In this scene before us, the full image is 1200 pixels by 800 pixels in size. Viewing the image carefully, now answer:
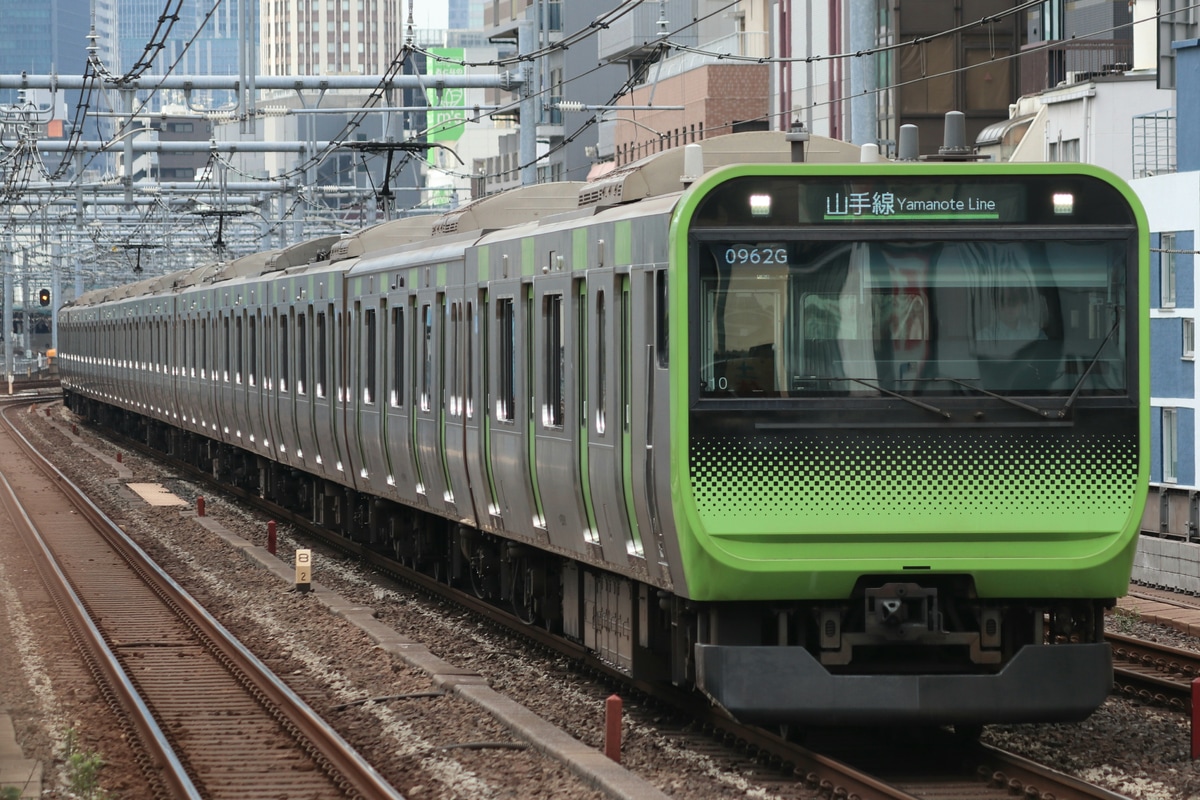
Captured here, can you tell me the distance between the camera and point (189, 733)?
37.6 ft

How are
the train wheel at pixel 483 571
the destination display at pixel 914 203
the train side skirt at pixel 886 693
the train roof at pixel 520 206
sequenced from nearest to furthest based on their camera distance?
the train side skirt at pixel 886 693 → the destination display at pixel 914 203 → the train roof at pixel 520 206 → the train wheel at pixel 483 571

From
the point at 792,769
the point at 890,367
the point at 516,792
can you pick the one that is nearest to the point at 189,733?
the point at 516,792

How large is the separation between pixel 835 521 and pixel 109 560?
13522 mm

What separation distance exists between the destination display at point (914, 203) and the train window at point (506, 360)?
3.83 meters

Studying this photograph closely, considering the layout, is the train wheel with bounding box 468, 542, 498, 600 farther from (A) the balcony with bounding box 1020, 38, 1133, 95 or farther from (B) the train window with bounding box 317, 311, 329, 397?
(A) the balcony with bounding box 1020, 38, 1133, 95

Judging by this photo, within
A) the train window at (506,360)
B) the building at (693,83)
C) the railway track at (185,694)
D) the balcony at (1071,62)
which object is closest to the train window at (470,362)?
the train window at (506,360)

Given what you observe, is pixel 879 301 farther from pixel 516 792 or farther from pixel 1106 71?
pixel 1106 71

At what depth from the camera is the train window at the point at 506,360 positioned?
12867 mm

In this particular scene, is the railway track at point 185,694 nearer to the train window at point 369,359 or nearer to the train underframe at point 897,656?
the train underframe at point 897,656

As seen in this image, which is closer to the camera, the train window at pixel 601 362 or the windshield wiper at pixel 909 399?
the windshield wiper at pixel 909 399

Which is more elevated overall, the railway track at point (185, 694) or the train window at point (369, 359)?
the train window at point (369, 359)

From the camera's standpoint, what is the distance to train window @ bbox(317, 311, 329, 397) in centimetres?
2036

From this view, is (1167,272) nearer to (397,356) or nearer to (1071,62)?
(1071,62)

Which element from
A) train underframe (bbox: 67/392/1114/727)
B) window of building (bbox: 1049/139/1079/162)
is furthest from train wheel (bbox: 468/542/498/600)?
window of building (bbox: 1049/139/1079/162)
